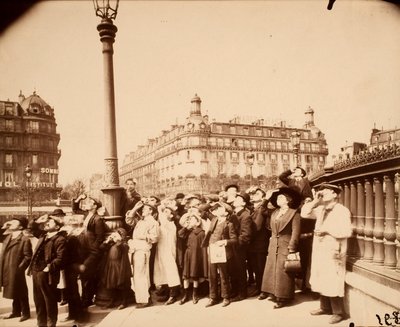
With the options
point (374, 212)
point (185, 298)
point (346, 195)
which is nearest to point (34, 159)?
point (185, 298)

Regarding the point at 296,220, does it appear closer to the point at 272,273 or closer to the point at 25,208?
the point at 272,273

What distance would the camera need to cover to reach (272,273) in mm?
4609

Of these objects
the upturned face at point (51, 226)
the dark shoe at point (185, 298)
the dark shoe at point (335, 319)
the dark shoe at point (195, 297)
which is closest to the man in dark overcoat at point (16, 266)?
the upturned face at point (51, 226)

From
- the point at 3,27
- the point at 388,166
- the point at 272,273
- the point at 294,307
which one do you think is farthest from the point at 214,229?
the point at 3,27

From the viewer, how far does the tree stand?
18.6 feet

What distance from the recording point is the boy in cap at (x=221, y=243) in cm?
477

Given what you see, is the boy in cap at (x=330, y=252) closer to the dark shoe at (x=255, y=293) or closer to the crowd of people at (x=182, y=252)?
the crowd of people at (x=182, y=252)

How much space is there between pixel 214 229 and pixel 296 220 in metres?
1.21

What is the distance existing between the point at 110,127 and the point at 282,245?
303cm

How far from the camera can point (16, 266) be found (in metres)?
4.64

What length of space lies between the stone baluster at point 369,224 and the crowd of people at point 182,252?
0.23 meters

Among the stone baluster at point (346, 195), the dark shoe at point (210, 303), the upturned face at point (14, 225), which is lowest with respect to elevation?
the dark shoe at point (210, 303)

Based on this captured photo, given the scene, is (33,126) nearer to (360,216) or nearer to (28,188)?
(28,188)

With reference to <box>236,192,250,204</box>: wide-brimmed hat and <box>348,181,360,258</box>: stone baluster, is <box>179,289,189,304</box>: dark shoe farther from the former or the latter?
<box>348,181,360,258</box>: stone baluster
